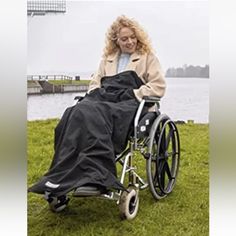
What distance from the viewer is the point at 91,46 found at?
6.31 feet

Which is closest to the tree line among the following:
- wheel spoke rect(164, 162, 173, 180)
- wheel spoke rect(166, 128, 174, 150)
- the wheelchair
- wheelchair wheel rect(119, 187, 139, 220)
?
the wheelchair

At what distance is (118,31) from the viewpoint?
1.91 m

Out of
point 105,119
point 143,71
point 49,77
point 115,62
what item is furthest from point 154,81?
point 49,77

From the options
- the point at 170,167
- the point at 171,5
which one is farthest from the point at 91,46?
the point at 170,167

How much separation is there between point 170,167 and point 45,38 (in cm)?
73

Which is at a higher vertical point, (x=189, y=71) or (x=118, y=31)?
(x=118, y=31)

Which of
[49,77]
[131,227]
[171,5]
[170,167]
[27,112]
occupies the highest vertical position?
[171,5]

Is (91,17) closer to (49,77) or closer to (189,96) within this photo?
(49,77)

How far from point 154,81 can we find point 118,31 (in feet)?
0.77

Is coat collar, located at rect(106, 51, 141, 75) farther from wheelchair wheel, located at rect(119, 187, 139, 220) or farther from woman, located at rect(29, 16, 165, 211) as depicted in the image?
wheelchair wheel, located at rect(119, 187, 139, 220)

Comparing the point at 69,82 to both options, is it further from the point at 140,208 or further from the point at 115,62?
the point at 140,208

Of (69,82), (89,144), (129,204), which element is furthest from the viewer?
(69,82)

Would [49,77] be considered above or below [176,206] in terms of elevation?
above
